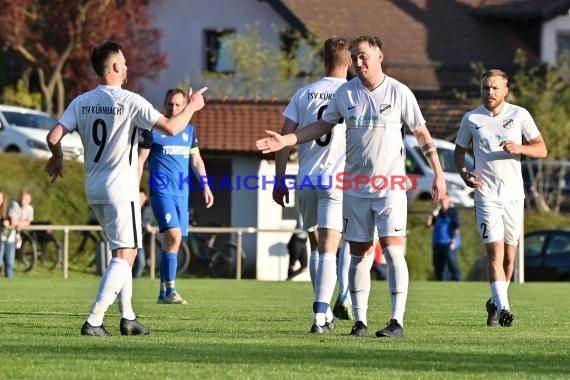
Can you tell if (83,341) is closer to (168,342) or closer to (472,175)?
(168,342)

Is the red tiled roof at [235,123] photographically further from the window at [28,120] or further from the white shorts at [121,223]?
the white shorts at [121,223]

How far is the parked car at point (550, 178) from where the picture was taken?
43.1 metres

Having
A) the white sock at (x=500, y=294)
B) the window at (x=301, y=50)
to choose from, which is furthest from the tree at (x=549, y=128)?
the white sock at (x=500, y=294)

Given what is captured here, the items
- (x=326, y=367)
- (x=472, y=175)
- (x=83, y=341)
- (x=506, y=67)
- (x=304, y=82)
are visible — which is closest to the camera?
(x=326, y=367)

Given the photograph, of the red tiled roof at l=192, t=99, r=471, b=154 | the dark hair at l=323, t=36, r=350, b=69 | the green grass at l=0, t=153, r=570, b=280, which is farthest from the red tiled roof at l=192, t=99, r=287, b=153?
the dark hair at l=323, t=36, r=350, b=69

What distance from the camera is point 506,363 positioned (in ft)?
33.0

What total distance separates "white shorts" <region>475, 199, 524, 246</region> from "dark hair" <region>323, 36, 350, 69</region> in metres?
2.30

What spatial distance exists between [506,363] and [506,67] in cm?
4384

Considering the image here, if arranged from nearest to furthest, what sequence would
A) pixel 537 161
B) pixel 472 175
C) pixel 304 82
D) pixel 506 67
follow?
pixel 472 175 → pixel 537 161 → pixel 304 82 → pixel 506 67

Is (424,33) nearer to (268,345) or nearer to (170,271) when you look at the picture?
(170,271)

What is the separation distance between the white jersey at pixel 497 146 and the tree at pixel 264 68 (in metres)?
33.6

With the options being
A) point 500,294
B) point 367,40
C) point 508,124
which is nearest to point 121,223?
point 367,40

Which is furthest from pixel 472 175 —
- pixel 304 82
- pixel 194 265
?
pixel 304 82

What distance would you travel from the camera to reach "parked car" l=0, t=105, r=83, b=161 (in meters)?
40.4
